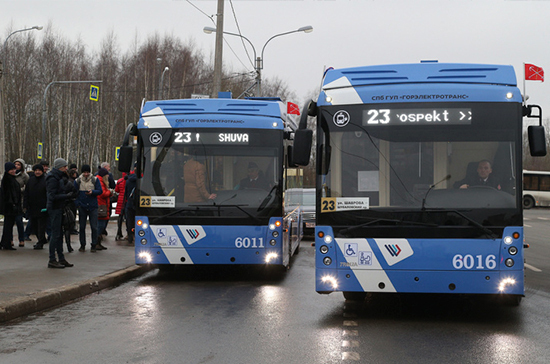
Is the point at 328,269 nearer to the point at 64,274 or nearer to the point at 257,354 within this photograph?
the point at 257,354

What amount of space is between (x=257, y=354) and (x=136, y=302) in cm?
362

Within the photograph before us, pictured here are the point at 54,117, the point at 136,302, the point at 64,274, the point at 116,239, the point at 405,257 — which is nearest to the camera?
the point at 405,257

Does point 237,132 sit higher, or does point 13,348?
point 237,132

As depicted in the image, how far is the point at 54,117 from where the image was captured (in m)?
62.6

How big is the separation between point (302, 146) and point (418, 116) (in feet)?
4.57

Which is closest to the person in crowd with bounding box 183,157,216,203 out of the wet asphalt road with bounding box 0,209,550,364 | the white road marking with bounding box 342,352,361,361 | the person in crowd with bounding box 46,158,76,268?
the wet asphalt road with bounding box 0,209,550,364

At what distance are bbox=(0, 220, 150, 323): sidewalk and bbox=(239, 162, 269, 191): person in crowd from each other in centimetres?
264

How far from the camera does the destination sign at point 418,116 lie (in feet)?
26.0

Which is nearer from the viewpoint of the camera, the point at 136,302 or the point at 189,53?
the point at 136,302

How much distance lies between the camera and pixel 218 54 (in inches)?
900

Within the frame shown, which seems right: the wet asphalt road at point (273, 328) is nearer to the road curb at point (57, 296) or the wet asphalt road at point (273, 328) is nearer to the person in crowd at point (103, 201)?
the road curb at point (57, 296)

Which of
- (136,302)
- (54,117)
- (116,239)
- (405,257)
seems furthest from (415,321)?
(54,117)

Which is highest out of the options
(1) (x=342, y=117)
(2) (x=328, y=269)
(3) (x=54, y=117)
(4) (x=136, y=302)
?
(3) (x=54, y=117)

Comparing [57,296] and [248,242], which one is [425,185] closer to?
[248,242]
